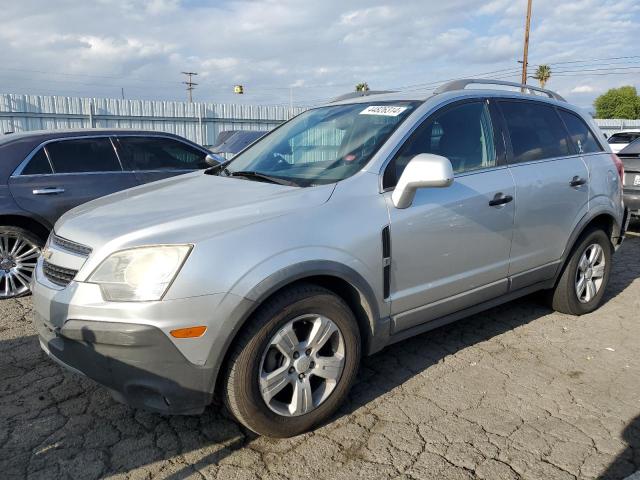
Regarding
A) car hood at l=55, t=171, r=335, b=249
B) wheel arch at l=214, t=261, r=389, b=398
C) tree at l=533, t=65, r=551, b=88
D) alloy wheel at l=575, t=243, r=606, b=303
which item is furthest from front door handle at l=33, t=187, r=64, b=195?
tree at l=533, t=65, r=551, b=88

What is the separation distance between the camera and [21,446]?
9.10 ft

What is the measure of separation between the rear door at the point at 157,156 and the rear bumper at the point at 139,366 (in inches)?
143

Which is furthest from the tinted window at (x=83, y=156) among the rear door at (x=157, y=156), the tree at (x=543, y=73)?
the tree at (x=543, y=73)

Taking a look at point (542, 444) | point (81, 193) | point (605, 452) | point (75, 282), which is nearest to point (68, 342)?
point (75, 282)

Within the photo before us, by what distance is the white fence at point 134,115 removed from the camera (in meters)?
13.6

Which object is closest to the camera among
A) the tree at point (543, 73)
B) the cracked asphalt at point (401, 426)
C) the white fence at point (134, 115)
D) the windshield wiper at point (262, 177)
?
the cracked asphalt at point (401, 426)

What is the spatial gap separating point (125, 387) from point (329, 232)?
1244 mm

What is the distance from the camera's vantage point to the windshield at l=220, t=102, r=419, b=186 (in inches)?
126

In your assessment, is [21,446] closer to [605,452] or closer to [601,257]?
[605,452]

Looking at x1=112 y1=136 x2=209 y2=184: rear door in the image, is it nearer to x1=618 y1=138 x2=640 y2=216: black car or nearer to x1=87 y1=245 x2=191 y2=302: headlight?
x1=87 y1=245 x2=191 y2=302: headlight

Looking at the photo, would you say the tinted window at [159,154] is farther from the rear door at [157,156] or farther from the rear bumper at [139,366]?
the rear bumper at [139,366]

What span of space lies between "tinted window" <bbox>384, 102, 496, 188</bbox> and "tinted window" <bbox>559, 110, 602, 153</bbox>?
1152 mm

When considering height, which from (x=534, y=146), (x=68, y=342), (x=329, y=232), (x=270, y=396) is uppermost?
(x=534, y=146)

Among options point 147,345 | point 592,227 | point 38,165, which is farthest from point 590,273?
point 38,165
